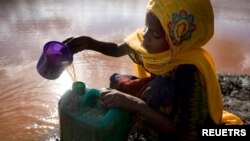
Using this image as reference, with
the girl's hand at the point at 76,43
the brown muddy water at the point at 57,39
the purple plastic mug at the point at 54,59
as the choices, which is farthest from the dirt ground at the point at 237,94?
→ the purple plastic mug at the point at 54,59

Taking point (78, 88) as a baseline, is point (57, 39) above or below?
above

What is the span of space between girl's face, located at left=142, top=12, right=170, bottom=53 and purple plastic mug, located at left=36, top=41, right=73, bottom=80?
419 mm

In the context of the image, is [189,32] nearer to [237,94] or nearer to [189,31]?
[189,31]

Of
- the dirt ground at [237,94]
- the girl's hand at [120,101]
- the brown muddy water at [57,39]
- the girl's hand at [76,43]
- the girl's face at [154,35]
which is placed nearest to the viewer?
the girl's hand at [120,101]

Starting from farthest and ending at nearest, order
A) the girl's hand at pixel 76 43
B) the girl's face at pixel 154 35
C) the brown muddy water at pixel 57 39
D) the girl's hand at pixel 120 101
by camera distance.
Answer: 1. the brown muddy water at pixel 57 39
2. the girl's hand at pixel 76 43
3. the girl's face at pixel 154 35
4. the girl's hand at pixel 120 101

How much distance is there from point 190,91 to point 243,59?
10.8 feet

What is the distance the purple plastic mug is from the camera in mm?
1524

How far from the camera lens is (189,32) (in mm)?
1558

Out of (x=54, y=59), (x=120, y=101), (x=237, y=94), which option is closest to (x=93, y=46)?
(x=54, y=59)

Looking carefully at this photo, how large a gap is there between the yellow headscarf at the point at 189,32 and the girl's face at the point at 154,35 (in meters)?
0.04

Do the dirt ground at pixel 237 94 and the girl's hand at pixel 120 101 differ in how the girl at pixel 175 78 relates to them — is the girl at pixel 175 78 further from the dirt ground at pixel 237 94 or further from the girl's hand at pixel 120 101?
the dirt ground at pixel 237 94

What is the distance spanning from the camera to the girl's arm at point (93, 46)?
1.77 meters

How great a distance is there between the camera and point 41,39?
4391 millimetres

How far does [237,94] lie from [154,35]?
1.48 metres
